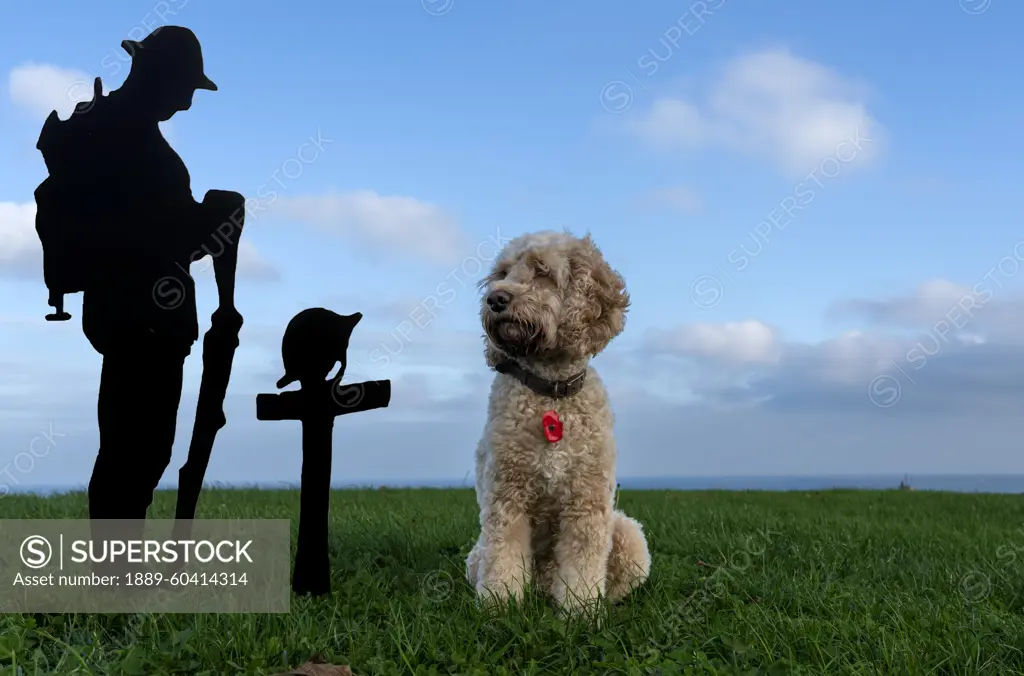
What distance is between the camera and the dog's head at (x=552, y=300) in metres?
5.30

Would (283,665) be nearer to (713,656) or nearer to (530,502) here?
(530,502)

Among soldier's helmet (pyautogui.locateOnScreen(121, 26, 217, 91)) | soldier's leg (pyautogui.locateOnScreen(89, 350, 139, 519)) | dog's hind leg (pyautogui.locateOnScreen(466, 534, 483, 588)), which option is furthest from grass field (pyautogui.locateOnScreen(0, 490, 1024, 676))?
soldier's helmet (pyautogui.locateOnScreen(121, 26, 217, 91))

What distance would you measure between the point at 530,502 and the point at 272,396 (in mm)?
2015

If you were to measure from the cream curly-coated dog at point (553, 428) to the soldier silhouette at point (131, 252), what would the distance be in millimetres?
2198

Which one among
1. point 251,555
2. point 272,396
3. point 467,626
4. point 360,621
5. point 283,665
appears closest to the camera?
point 283,665

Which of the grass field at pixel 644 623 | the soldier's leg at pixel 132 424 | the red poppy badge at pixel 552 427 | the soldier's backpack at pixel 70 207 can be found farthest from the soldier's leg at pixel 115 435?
the red poppy badge at pixel 552 427

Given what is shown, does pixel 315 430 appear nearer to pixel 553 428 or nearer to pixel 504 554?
pixel 504 554

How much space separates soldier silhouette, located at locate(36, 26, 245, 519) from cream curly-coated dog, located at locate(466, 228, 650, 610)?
2198 millimetres

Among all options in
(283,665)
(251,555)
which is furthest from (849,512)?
(283,665)

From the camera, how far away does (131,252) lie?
6.05 metres

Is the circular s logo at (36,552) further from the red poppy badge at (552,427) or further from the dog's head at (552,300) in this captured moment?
the red poppy badge at (552,427)

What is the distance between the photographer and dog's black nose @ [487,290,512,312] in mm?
5262

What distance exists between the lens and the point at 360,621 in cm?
549

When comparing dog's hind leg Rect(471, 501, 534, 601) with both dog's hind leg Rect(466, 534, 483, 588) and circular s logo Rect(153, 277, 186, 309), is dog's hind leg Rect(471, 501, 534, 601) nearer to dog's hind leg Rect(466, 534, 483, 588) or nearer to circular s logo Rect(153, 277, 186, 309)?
dog's hind leg Rect(466, 534, 483, 588)
